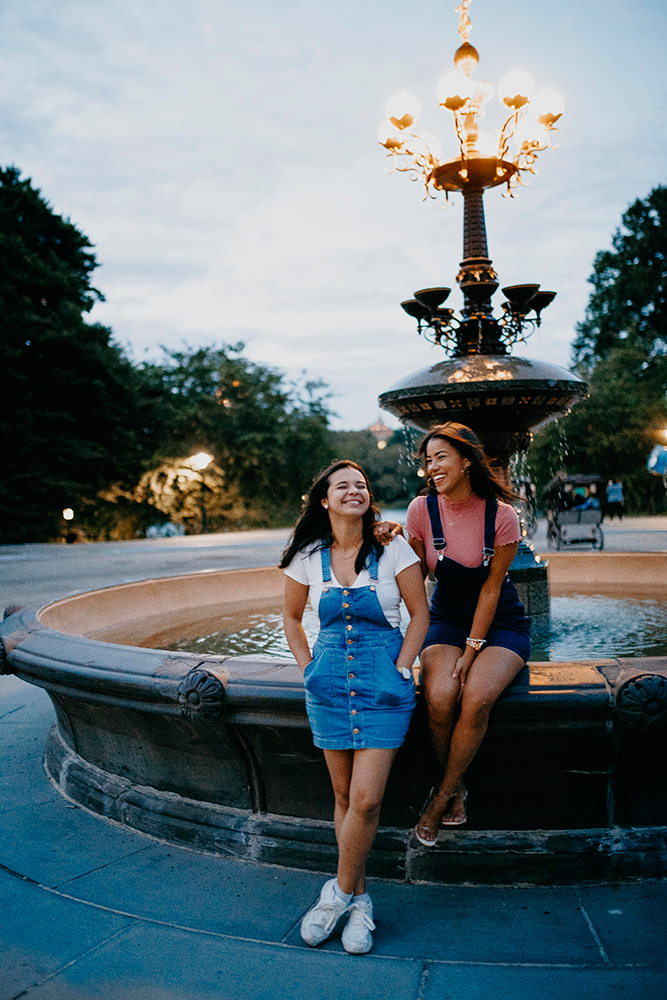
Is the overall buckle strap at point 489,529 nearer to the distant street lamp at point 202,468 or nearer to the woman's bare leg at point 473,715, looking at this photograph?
the woman's bare leg at point 473,715

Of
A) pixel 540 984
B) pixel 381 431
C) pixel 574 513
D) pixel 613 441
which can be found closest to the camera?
pixel 540 984

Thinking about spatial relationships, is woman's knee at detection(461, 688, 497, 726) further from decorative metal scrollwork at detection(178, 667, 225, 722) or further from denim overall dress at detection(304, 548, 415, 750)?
decorative metal scrollwork at detection(178, 667, 225, 722)

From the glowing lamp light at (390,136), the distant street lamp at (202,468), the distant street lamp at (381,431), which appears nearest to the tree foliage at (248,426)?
the distant street lamp at (202,468)

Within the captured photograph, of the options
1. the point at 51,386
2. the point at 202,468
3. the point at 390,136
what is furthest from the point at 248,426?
the point at 390,136

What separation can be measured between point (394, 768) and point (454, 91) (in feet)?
19.1

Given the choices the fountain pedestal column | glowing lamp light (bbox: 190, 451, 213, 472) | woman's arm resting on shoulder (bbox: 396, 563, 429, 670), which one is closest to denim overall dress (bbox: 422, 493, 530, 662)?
woman's arm resting on shoulder (bbox: 396, 563, 429, 670)

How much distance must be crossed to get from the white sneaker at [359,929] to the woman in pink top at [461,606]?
1.17ft

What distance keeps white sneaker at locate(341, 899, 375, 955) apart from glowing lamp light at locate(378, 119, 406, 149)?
650 cm

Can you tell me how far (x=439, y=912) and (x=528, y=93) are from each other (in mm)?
6764

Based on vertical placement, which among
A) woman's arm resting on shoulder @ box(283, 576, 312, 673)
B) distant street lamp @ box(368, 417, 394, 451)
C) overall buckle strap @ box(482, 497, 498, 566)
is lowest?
woman's arm resting on shoulder @ box(283, 576, 312, 673)

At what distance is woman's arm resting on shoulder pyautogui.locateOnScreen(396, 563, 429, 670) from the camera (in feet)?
8.52

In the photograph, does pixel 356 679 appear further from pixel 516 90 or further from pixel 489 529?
pixel 516 90

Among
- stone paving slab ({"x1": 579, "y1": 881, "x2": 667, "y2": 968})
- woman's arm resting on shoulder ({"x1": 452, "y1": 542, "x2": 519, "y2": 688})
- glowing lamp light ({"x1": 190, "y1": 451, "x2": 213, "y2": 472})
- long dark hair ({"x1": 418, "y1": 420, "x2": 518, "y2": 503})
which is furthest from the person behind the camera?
glowing lamp light ({"x1": 190, "y1": 451, "x2": 213, "y2": 472})

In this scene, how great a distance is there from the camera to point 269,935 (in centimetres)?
247
